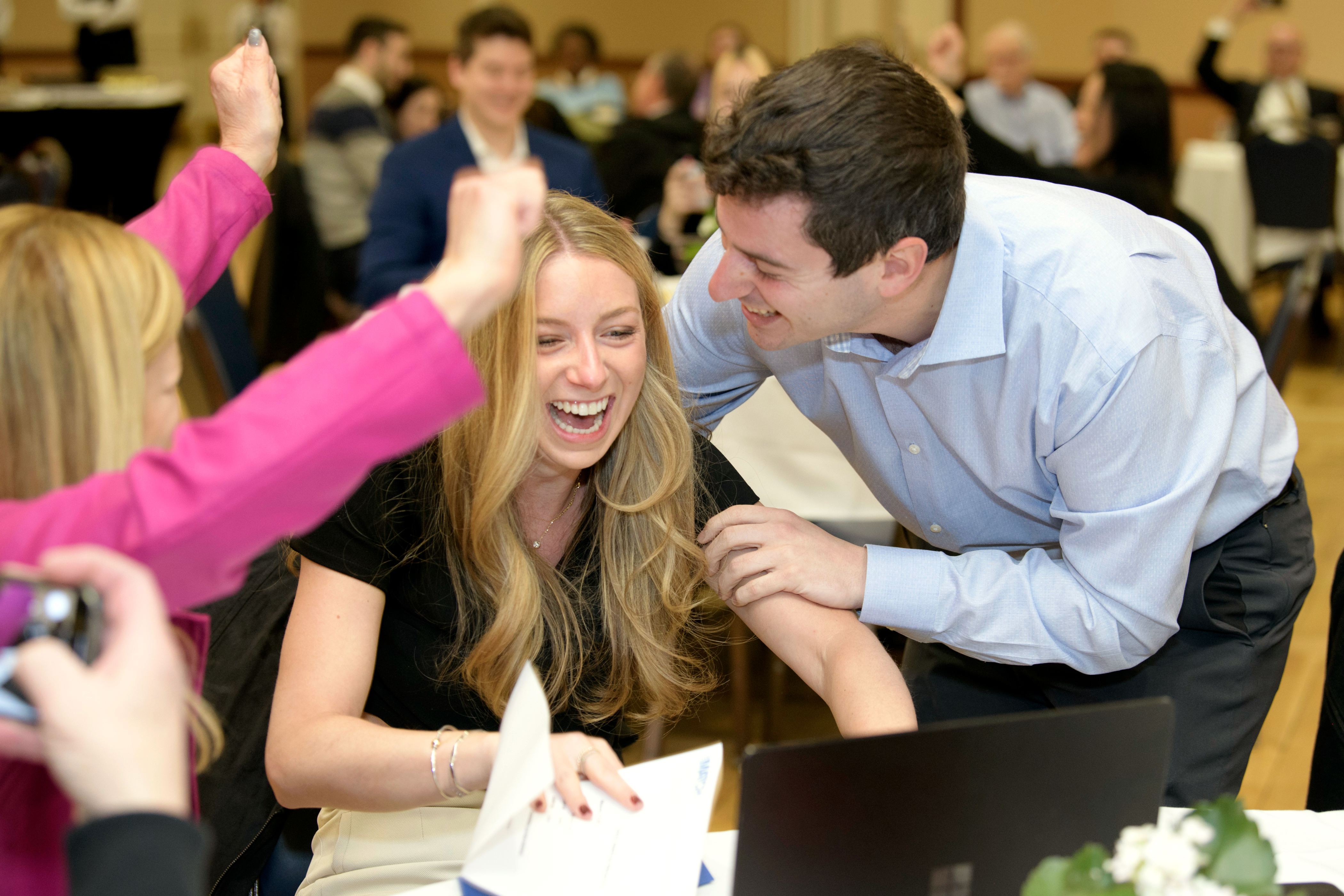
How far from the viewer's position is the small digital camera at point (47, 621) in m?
0.66

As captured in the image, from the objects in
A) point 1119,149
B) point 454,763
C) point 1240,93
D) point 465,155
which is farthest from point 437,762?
point 1240,93

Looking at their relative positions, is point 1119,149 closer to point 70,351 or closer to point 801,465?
point 801,465

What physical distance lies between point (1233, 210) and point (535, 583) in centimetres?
588

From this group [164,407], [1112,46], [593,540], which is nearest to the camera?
[164,407]

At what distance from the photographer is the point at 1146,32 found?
9.99 m

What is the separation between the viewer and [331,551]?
137cm

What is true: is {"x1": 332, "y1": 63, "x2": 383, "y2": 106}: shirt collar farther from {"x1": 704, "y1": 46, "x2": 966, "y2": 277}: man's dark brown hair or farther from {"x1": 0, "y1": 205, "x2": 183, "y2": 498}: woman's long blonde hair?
{"x1": 0, "y1": 205, "x2": 183, "y2": 498}: woman's long blonde hair

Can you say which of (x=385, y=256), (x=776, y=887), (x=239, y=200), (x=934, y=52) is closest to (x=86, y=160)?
(x=385, y=256)

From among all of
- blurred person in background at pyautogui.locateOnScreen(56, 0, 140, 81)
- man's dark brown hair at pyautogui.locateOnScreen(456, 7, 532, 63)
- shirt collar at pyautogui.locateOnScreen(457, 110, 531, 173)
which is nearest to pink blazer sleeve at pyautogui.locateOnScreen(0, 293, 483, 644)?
shirt collar at pyautogui.locateOnScreen(457, 110, 531, 173)

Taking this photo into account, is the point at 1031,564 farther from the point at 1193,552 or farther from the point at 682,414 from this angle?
the point at 682,414

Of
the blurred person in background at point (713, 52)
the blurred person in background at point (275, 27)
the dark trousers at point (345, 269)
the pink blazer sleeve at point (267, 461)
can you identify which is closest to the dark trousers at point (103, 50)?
the blurred person in background at point (275, 27)

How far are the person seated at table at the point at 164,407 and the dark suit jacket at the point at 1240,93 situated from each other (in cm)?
723

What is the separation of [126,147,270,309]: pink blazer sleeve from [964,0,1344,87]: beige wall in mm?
9491

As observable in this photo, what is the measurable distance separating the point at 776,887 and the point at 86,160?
7.87m
